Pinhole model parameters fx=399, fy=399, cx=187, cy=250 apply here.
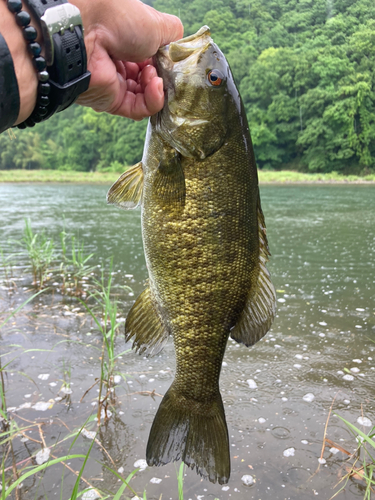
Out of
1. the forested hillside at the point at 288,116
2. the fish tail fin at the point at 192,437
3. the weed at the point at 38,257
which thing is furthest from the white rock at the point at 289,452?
the forested hillside at the point at 288,116

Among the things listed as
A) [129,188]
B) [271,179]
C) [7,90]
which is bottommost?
[271,179]

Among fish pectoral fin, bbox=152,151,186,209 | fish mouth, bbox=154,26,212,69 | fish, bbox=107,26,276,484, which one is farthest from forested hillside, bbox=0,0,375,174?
fish pectoral fin, bbox=152,151,186,209

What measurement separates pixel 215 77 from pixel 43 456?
120 inches

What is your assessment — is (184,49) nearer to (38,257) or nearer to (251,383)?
(251,383)

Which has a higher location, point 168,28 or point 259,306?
point 168,28

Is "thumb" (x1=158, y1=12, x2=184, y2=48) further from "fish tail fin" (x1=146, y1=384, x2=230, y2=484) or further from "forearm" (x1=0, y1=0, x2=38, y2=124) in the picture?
"fish tail fin" (x1=146, y1=384, x2=230, y2=484)

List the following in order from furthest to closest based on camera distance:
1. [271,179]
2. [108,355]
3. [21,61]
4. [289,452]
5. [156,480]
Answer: [271,179] < [108,355] < [289,452] < [156,480] < [21,61]

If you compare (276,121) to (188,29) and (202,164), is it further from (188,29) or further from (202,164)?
(202,164)

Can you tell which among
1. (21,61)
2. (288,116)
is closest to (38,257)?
(21,61)

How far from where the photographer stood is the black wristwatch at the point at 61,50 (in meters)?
1.47

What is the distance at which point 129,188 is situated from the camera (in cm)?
201

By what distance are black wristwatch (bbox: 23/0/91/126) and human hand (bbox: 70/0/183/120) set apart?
0.74 ft

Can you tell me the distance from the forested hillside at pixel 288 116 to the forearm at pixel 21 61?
43331 mm

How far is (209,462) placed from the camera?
1878mm
